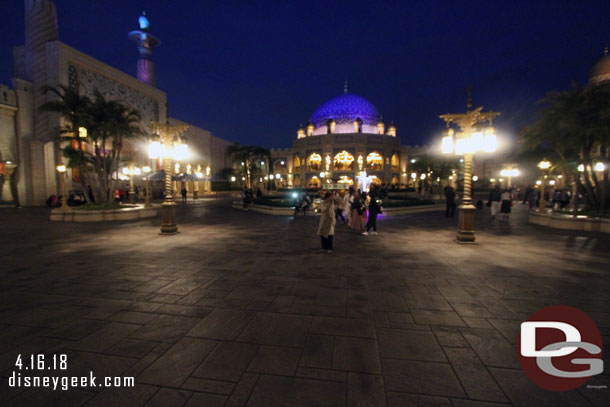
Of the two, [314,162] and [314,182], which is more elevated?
[314,162]

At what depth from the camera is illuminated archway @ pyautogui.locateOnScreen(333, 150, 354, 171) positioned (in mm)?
55781

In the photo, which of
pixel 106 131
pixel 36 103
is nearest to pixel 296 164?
pixel 36 103

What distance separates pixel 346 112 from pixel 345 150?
38.4ft

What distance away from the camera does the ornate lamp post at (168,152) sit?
32.9ft

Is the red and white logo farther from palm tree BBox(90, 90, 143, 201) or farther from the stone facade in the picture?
the stone facade

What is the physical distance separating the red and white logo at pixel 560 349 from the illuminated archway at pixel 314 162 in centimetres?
5600

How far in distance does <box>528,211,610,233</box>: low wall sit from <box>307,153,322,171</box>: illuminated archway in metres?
47.8

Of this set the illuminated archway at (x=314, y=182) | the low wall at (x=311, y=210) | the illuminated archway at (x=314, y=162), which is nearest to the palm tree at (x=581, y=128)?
the low wall at (x=311, y=210)

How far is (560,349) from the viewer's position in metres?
2.95

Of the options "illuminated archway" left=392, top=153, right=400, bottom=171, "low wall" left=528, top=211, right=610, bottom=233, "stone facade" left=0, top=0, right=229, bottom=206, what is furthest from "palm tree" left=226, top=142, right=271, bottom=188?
"illuminated archway" left=392, top=153, right=400, bottom=171

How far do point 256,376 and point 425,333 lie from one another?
201 centimetres

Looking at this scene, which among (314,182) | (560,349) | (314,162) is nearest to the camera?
(560,349)

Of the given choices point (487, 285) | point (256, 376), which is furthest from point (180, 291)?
point (487, 285)

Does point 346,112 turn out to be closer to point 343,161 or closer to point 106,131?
point 343,161
